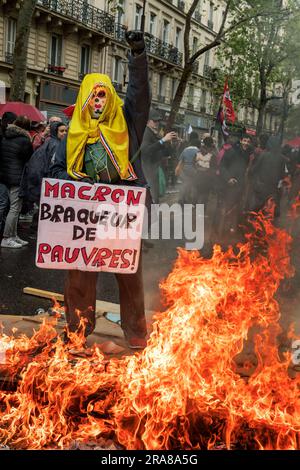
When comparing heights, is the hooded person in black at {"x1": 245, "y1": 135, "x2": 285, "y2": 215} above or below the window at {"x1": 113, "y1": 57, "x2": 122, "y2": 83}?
below

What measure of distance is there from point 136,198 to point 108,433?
5.63ft

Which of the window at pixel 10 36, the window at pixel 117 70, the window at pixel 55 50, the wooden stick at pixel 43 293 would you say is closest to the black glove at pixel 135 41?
the wooden stick at pixel 43 293

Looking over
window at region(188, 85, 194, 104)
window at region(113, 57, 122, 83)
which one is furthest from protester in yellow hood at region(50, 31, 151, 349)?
window at region(188, 85, 194, 104)

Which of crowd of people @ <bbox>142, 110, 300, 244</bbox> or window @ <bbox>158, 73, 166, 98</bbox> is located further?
window @ <bbox>158, 73, 166, 98</bbox>

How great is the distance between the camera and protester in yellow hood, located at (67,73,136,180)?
14.2ft

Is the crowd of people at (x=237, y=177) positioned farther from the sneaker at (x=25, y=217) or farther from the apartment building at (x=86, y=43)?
the apartment building at (x=86, y=43)

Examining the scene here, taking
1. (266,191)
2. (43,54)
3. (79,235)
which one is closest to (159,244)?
(266,191)

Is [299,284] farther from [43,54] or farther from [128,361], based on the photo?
[43,54]

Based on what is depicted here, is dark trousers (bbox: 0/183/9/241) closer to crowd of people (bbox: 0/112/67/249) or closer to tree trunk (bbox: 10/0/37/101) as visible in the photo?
crowd of people (bbox: 0/112/67/249)

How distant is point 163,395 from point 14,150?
6.28 meters

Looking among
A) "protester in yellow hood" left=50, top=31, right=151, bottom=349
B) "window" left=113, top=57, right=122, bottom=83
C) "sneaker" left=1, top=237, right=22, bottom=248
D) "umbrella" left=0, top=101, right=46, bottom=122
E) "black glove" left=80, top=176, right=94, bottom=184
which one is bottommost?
"sneaker" left=1, top=237, right=22, bottom=248

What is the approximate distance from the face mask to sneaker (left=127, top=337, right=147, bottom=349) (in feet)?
5.49

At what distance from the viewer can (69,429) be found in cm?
346

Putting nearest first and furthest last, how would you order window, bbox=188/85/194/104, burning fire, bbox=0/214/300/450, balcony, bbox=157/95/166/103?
burning fire, bbox=0/214/300/450 → balcony, bbox=157/95/166/103 → window, bbox=188/85/194/104
